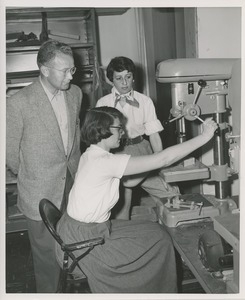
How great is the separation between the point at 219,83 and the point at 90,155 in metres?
0.81

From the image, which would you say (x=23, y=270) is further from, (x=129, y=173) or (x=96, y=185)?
(x=129, y=173)

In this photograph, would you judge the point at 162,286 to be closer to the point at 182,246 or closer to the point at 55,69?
the point at 182,246

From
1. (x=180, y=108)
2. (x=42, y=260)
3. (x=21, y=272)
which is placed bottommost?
(x=21, y=272)

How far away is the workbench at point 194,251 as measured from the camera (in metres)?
1.42

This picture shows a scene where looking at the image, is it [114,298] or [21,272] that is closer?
[114,298]

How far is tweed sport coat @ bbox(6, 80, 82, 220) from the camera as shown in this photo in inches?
81.9

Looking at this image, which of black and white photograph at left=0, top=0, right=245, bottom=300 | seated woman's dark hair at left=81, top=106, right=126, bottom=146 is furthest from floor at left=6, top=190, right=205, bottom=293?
seated woman's dark hair at left=81, top=106, right=126, bottom=146

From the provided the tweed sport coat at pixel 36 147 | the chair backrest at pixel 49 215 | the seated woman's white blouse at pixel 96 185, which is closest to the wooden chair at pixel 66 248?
the chair backrest at pixel 49 215

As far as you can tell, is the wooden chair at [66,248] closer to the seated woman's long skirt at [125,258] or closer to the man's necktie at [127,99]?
the seated woman's long skirt at [125,258]

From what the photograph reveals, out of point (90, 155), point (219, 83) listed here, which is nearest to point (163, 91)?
point (219, 83)

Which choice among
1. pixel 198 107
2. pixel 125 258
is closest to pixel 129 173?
pixel 125 258

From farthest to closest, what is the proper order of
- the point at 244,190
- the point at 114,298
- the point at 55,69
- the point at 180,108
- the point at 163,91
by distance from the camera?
the point at 163,91 < the point at 55,69 < the point at 180,108 < the point at 114,298 < the point at 244,190

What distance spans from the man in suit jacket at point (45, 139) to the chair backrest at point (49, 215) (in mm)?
304

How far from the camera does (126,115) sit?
96.7 inches
